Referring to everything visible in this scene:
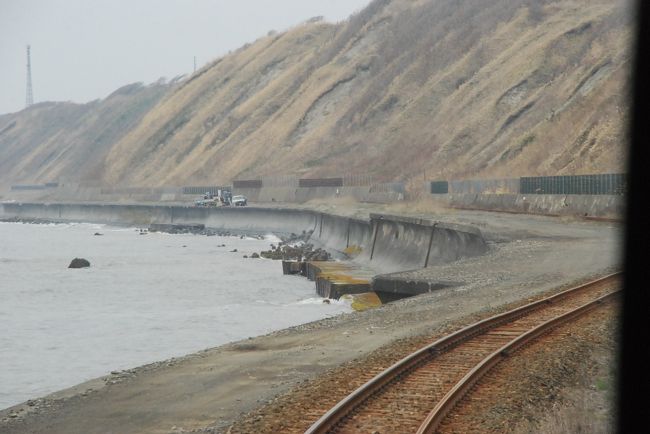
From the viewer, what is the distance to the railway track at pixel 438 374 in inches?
459

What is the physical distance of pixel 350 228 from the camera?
192 ft

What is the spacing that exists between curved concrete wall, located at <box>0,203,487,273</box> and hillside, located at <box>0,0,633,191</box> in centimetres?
1413

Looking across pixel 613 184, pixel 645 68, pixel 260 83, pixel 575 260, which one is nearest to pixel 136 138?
pixel 260 83

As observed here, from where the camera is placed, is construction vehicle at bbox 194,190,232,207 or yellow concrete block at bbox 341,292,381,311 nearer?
yellow concrete block at bbox 341,292,381,311

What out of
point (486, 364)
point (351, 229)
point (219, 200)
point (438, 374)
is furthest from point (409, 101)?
point (438, 374)

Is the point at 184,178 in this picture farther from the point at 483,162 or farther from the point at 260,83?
the point at 483,162

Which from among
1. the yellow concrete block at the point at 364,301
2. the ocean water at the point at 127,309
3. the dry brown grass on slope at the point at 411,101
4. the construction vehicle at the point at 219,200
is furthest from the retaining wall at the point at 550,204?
the construction vehicle at the point at 219,200

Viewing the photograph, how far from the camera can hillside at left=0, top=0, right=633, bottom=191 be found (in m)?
78.1

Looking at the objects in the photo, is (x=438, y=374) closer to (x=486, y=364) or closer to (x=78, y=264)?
(x=486, y=364)

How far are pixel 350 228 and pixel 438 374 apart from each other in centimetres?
4431

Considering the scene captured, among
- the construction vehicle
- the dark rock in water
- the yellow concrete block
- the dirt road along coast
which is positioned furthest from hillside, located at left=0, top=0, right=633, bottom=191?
the dirt road along coast

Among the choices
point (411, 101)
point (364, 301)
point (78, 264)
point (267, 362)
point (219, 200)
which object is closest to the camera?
point (267, 362)

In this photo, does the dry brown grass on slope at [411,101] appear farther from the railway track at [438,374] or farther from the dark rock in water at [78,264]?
the railway track at [438,374]

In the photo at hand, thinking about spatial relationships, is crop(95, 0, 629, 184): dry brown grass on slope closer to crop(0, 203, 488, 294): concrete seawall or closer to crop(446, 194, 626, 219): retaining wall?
crop(446, 194, 626, 219): retaining wall
